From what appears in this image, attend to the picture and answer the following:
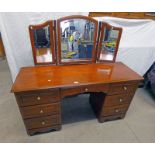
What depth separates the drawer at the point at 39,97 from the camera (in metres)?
1.16

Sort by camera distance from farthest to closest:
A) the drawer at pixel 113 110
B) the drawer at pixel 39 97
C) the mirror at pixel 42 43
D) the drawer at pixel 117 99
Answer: the drawer at pixel 113 110
the drawer at pixel 117 99
the mirror at pixel 42 43
the drawer at pixel 39 97

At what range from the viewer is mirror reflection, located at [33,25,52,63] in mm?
1371

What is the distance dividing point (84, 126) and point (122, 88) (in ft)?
2.26

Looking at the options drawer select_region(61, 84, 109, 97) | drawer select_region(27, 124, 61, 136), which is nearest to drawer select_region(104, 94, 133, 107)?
drawer select_region(61, 84, 109, 97)

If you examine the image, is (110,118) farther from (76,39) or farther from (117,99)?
→ (76,39)

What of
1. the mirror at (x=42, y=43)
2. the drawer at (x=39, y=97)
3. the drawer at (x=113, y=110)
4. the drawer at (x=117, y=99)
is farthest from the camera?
the drawer at (x=113, y=110)

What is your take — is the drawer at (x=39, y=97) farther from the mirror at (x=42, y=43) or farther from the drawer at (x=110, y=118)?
the drawer at (x=110, y=118)

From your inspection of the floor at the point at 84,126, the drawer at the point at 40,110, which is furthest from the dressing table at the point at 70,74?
the floor at the point at 84,126

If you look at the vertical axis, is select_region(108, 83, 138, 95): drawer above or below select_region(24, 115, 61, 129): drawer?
above

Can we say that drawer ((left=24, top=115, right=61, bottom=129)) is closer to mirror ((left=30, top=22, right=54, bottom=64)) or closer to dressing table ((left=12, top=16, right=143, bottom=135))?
dressing table ((left=12, top=16, right=143, bottom=135))

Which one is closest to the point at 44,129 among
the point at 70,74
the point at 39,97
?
the point at 39,97

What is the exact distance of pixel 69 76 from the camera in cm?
133

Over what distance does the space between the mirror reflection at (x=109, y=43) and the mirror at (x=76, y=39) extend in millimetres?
131
